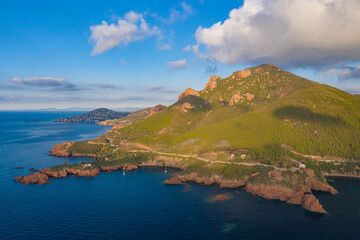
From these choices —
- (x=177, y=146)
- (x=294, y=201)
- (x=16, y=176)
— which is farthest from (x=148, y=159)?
(x=294, y=201)

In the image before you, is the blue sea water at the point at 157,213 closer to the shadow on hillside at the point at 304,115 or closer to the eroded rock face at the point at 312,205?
the eroded rock face at the point at 312,205

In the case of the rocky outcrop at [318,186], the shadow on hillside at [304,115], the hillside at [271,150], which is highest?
the shadow on hillside at [304,115]

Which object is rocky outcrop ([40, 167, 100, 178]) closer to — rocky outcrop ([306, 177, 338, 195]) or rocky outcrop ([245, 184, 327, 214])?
rocky outcrop ([245, 184, 327, 214])

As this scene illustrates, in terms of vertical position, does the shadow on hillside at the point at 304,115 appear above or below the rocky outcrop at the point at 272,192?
above

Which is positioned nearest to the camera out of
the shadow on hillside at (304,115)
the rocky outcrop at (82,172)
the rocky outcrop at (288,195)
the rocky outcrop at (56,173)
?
the rocky outcrop at (288,195)

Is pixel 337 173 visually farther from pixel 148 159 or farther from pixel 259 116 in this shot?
pixel 148 159

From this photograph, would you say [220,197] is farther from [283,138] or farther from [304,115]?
[304,115]

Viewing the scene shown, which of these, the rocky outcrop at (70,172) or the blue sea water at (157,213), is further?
the rocky outcrop at (70,172)

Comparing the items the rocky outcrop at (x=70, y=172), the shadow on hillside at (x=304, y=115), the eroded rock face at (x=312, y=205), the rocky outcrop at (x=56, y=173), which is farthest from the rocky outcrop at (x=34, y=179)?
the shadow on hillside at (x=304, y=115)
